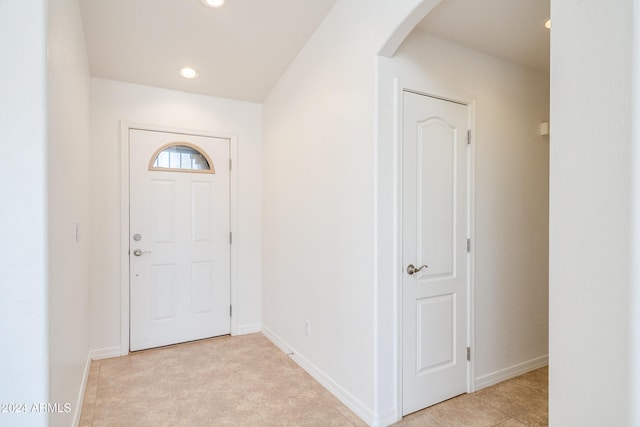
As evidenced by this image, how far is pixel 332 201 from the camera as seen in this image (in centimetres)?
242

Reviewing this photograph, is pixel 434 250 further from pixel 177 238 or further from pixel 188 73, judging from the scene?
pixel 188 73

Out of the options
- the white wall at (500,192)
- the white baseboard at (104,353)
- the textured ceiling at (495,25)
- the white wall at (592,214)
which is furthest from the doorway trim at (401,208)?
the white baseboard at (104,353)

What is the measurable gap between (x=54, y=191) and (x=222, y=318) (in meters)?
2.45

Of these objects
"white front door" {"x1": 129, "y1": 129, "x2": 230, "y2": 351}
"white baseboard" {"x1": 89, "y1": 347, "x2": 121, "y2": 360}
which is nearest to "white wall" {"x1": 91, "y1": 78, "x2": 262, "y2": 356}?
"white baseboard" {"x1": 89, "y1": 347, "x2": 121, "y2": 360}

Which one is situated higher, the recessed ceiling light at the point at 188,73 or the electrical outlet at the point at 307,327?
the recessed ceiling light at the point at 188,73

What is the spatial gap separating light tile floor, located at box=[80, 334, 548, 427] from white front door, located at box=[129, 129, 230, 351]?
0.41 metres

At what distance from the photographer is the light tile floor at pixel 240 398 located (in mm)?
2047

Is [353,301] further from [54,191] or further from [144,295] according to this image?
[144,295]

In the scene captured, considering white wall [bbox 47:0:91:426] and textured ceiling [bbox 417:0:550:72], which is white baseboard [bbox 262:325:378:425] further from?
textured ceiling [bbox 417:0:550:72]

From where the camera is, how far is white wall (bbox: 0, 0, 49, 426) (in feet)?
3.93

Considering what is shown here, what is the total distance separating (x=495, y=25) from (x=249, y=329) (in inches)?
134

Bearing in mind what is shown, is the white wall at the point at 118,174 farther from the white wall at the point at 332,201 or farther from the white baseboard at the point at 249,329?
the white wall at the point at 332,201

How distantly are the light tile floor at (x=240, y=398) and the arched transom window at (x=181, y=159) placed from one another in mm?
1760

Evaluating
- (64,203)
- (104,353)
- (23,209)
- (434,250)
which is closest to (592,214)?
(434,250)
